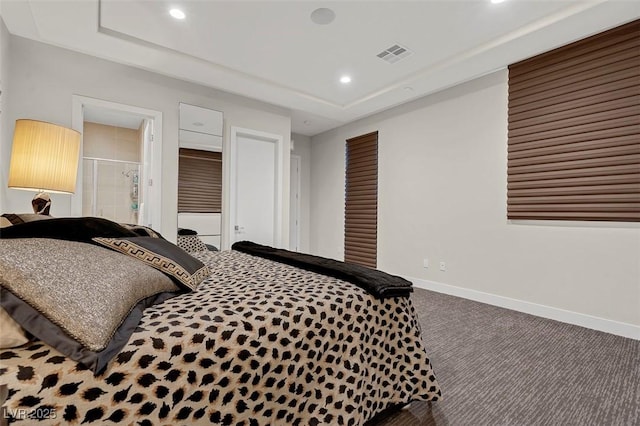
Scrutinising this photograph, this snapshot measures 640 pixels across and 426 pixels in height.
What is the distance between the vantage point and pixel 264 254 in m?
2.34

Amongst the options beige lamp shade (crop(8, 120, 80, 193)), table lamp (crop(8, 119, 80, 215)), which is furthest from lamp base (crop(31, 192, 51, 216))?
beige lamp shade (crop(8, 120, 80, 193))

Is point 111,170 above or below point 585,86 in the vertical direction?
below

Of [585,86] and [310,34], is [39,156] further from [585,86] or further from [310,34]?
[585,86]

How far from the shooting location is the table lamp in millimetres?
2010

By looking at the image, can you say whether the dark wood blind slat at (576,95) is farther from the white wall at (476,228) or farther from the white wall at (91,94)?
the white wall at (91,94)

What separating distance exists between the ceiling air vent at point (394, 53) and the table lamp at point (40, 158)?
9.92ft

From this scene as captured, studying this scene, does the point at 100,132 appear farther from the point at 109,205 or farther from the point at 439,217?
the point at 439,217

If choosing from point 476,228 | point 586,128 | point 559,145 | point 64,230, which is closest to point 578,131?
point 586,128

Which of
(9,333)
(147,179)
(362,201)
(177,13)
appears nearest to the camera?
(9,333)

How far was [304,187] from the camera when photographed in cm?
632

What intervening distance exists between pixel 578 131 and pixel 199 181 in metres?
4.30

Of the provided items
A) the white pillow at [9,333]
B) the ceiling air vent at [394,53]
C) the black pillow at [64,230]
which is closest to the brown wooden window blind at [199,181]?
the black pillow at [64,230]

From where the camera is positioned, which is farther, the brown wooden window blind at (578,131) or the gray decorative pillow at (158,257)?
the brown wooden window blind at (578,131)

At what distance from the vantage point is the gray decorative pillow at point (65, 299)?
0.75 metres
